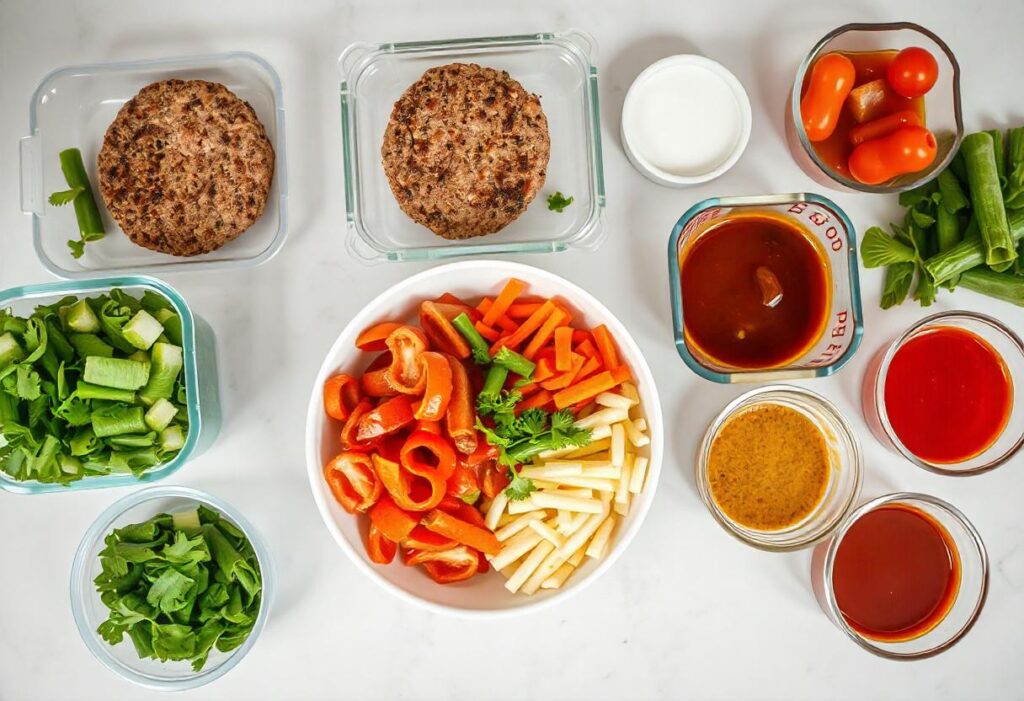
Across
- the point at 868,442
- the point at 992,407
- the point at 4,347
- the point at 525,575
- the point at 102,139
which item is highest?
the point at 102,139

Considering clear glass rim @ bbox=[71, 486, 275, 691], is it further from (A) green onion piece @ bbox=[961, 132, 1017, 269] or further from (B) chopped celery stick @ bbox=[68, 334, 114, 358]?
(A) green onion piece @ bbox=[961, 132, 1017, 269]

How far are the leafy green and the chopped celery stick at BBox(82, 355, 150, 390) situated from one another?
35cm

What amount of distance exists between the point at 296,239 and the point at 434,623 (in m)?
1.00

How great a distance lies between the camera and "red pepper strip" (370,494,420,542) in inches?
65.0

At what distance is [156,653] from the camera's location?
174 cm

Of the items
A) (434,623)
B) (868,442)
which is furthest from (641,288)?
(434,623)

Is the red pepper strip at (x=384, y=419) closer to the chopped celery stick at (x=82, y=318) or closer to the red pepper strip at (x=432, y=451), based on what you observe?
the red pepper strip at (x=432, y=451)

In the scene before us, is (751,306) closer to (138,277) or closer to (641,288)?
(641,288)

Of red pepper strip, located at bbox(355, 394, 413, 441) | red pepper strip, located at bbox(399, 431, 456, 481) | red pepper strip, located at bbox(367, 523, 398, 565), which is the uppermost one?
red pepper strip, located at bbox(355, 394, 413, 441)

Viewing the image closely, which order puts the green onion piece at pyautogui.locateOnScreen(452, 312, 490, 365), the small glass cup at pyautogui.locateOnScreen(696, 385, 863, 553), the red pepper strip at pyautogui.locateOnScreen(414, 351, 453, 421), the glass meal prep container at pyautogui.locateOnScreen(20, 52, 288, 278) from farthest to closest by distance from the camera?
the glass meal prep container at pyautogui.locateOnScreen(20, 52, 288, 278), the small glass cup at pyautogui.locateOnScreen(696, 385, 863, 553), the green onion piece at pyautogui.locateOnScreen(452, 312, 490, 365), the red pepper strip at pyautogui.locateOnScreen(414, 351, 453, 421)

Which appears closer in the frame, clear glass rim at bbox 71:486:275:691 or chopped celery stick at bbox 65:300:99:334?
chopped celery stick at bbox 65:300:99:334

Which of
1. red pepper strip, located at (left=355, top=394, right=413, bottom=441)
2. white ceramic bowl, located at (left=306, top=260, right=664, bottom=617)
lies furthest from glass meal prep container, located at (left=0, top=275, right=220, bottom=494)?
red pepper strip, located at (left=355, top=394, right=413, bottom=441)

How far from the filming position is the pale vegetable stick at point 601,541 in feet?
5.67

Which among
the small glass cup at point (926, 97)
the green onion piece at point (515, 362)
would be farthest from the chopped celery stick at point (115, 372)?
the small glass cup at point (926, 97)
